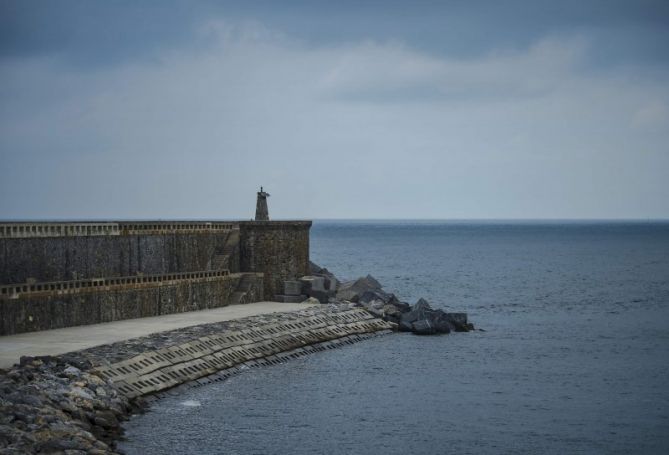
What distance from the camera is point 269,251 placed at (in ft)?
168

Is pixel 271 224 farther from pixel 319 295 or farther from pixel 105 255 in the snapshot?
pixel 105 255

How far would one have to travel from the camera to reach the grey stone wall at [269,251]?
168ft

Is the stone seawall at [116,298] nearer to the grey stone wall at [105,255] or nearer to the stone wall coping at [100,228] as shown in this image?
the grey stone wall at [105,255]

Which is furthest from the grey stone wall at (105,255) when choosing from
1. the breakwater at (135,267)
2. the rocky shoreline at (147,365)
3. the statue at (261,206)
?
the rocky shoreline at (147,365)

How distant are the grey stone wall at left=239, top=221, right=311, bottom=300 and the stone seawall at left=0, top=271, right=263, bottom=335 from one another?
80 cm

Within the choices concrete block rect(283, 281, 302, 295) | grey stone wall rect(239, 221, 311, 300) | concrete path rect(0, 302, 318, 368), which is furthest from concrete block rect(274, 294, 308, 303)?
concrete path rect(0, 302, 318, 368)

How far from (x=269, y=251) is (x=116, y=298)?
1177 centimetres

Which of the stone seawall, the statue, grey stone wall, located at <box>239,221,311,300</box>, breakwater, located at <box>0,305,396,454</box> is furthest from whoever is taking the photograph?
the statue

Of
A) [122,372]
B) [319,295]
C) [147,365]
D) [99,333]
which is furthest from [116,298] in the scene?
[319,295]

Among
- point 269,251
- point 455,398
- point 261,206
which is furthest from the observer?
point 261,206

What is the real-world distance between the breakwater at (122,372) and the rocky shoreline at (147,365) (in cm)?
3

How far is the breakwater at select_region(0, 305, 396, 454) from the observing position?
24297 mm

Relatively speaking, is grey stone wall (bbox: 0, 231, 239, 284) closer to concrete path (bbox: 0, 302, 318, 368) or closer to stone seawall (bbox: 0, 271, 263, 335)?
stone seawall (bbox: 0, 271, 263, 335)

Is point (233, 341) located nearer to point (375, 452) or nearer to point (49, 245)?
point (49, 245)
